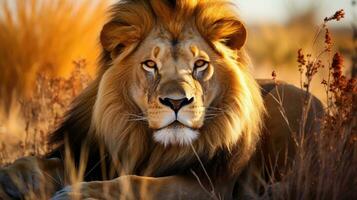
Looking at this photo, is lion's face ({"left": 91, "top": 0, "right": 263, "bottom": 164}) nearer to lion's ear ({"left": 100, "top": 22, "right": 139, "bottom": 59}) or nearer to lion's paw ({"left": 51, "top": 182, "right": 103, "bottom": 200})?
lion's ear ({"left": 100, "top": 22, "right": 139, "bottom": 59})

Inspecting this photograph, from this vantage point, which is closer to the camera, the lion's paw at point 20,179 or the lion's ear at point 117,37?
the lion's paw at point 20,179

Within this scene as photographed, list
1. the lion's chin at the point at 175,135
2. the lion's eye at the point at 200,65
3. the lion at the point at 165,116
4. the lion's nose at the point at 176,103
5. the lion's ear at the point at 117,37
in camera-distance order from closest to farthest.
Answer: the lion's nose at the point at 176,103 → the lion's chin at the point at 175,135 → the lion at the point at 165,116 → the lion's eye at the point at 200,65 → the lion's ear at the point at 117,37

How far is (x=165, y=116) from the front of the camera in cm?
487

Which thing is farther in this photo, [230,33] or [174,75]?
[230,33]

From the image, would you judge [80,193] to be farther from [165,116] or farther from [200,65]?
[200,65]

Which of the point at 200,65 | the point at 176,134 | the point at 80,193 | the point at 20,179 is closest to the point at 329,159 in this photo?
the point at 176,134

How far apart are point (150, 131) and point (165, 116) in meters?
0.39

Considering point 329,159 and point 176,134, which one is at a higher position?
point 176,134

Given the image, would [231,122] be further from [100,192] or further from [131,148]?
[100,192]

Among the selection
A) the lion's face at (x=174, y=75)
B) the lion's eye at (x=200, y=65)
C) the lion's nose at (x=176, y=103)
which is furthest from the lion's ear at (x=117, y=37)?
the lion's nose at (x=176, y=103)

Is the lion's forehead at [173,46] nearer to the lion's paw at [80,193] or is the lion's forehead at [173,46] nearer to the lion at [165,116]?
the lion at [165,116]

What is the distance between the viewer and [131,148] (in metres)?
5.28

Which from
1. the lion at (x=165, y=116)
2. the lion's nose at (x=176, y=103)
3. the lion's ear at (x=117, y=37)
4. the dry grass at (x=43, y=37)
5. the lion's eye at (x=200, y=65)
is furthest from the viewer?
the dry grass at (x=43, y=37)

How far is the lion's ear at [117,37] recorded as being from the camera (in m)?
5.29
